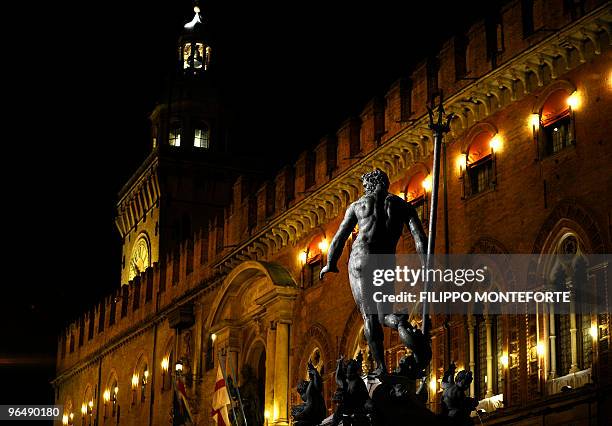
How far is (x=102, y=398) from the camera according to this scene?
53031 millimetres

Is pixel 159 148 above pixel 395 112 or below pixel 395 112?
above

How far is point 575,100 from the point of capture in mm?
24625

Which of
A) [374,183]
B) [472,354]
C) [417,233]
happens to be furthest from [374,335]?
[472,354]

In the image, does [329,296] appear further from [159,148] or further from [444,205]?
[159,148]

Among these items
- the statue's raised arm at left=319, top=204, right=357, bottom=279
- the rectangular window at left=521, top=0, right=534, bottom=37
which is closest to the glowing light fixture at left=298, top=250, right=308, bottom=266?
the rectangular window at left=521, top=0, right=534, bottom=37

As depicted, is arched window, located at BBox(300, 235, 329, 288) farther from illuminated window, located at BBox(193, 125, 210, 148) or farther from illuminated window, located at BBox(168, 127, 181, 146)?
illuminated window, located at BBox(168, 127, 181, 146)

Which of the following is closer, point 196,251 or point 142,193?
point 196,251

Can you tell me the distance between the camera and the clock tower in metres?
54.7

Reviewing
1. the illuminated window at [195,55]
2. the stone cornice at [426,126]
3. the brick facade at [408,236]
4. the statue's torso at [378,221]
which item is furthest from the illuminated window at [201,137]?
the statue's torso at [378,221]

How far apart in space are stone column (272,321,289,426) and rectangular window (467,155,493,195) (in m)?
10.1

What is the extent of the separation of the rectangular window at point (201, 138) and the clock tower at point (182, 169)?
0.05 metres

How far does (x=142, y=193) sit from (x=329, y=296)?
2526cm

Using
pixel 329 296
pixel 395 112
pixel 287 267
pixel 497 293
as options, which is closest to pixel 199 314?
pixel 287 267

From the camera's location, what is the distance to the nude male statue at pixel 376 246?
1390 cm
